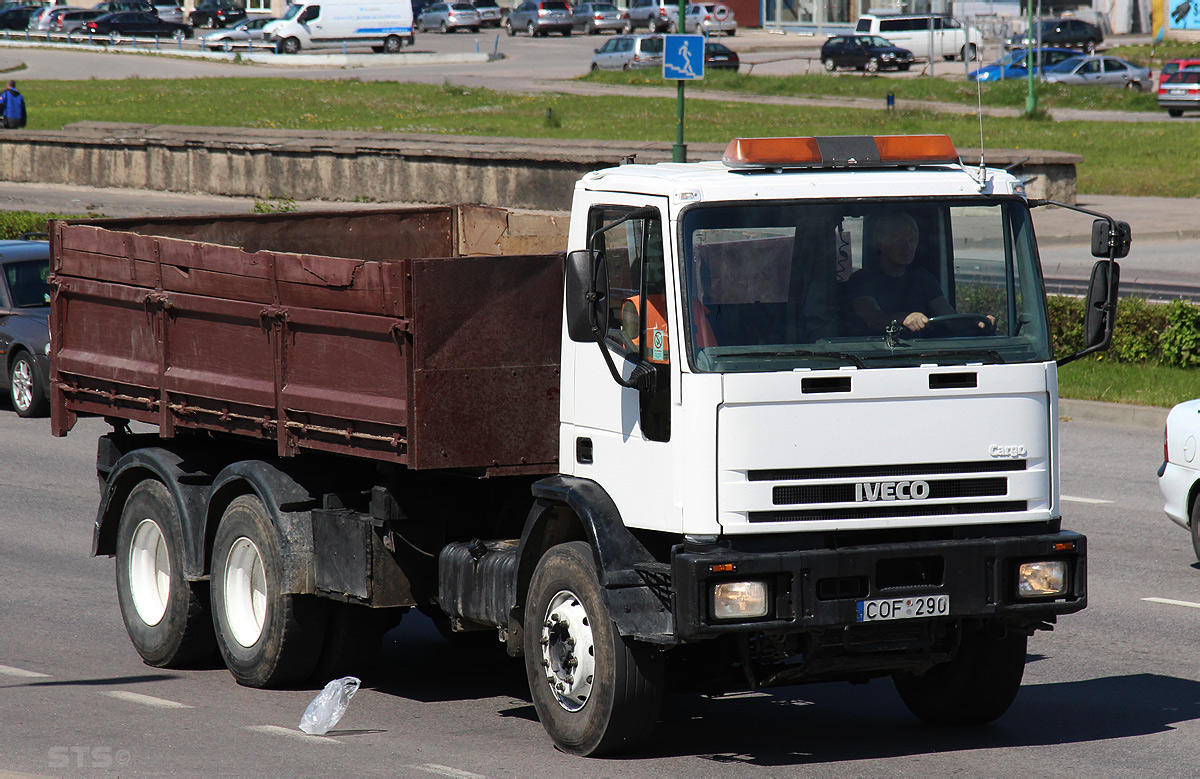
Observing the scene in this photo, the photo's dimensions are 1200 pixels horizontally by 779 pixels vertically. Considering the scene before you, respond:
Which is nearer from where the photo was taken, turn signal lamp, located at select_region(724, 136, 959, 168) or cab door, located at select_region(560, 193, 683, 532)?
cab door, located at select_region(560, 193, 683, 532)

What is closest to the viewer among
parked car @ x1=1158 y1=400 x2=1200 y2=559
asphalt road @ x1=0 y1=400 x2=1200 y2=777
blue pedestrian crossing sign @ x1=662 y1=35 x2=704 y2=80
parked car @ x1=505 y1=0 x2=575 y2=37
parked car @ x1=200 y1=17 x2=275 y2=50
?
asphalt road @ x1=0 y1=400 x2=1200 y2=777

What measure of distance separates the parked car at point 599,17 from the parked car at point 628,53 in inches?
768

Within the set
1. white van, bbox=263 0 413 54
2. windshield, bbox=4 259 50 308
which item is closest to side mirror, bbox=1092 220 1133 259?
windshield, bbox=4 259 50 308

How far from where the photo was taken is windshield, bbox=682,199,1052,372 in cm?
662

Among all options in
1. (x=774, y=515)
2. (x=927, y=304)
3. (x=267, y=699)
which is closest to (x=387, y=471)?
(x=267, y=699)

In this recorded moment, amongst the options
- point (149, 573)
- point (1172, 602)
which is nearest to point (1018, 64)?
point (1172, 602)

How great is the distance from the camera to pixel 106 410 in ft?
31.2

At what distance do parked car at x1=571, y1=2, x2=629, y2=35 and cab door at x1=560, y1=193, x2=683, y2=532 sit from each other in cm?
8501

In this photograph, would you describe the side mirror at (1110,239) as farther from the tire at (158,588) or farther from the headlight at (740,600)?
the tire at (158,588)

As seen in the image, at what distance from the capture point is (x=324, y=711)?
7.73m

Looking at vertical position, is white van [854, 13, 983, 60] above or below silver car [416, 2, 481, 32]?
below

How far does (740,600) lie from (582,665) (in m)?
0.85

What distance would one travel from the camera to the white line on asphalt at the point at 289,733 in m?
7.61

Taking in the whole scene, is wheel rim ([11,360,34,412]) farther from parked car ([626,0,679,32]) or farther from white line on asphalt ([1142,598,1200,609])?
parked car ([626,0,679,32])
